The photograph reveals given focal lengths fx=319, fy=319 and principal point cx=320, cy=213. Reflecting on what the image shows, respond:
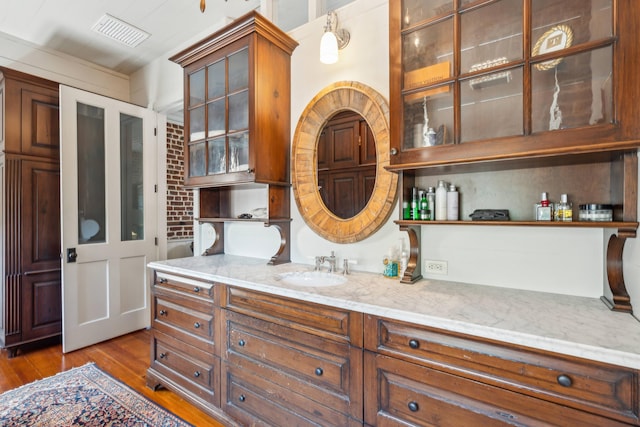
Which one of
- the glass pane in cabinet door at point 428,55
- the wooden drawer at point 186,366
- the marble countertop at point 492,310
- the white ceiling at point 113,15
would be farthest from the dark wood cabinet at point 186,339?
the white ceiling at point 113,15

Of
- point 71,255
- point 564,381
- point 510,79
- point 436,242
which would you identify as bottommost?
point 564,381

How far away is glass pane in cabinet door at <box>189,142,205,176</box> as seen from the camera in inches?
95.0

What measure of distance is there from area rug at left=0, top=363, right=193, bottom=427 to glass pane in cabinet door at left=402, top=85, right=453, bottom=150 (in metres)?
2.09

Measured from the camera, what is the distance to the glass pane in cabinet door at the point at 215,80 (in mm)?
2275

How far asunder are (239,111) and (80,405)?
2216mm

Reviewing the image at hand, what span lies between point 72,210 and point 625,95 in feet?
12.2

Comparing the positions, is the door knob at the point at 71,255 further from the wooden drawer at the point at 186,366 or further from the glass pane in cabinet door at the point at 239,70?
the glass pane in cabinet door at the point at 239,70

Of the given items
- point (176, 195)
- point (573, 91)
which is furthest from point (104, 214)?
point (573, 91)

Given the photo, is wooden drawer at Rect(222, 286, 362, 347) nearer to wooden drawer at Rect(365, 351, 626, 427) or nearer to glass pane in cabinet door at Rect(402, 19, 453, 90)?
wooden drawer at Rect(365, 351, 626, 427)

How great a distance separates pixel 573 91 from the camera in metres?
1.17

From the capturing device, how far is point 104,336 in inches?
121

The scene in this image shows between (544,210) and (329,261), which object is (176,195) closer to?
(329,261)

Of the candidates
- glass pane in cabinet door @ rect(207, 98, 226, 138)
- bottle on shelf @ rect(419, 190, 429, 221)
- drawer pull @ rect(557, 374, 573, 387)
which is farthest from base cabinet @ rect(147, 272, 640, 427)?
glass pane in cabinet door @ rect(207, 98, 226, 138)

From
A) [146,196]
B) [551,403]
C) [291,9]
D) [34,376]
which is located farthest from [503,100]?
Answer: [34,376]
